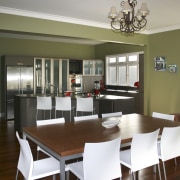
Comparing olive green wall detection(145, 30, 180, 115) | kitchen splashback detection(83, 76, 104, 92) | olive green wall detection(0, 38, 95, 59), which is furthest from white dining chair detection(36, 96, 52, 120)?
kitchen splashback detection(83, 76, 104, 92)

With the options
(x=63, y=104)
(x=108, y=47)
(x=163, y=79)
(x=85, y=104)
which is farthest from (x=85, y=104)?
(x=108, y=47)

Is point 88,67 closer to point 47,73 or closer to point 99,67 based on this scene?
point 99,67

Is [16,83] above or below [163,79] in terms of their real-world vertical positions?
below

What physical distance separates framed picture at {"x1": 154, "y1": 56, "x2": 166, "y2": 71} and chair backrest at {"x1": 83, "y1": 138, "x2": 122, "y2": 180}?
4.83 m

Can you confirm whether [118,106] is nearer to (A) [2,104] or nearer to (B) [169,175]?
(B) [169,175]

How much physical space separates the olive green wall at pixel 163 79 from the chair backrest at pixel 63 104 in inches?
110

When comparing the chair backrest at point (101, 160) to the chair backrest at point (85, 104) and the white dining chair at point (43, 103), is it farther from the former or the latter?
A: the white dining chair at point (43, 103)

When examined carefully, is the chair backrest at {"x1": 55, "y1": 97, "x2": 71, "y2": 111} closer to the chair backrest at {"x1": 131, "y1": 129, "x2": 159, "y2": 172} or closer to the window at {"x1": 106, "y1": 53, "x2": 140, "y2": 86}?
the chair backrest at {"x1": 131, "y1": 129, "x2": 159, "y2": 172}

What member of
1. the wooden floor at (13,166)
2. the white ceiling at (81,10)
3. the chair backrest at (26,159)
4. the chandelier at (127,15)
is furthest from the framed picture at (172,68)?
the chair backrest at (26,159)

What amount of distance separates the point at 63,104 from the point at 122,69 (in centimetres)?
370

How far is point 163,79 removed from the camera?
21.4ft

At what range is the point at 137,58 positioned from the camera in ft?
24.7

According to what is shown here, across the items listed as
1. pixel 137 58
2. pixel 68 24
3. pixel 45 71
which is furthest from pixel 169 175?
pixel 45 71

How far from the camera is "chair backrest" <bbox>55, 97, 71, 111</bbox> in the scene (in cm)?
509
